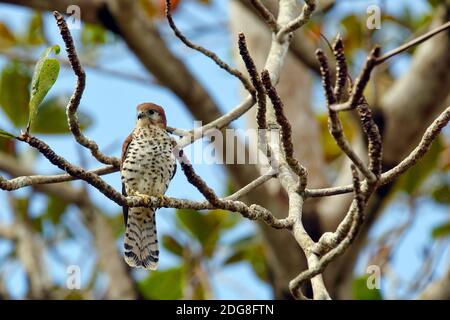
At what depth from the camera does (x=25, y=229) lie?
5.22 m

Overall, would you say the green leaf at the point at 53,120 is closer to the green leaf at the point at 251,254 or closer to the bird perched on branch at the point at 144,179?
the green leaf at the point at 251,254

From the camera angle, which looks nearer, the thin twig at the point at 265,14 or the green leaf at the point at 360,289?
the thin twig at the point at 265,14

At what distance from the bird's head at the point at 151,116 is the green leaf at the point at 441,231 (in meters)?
2.67

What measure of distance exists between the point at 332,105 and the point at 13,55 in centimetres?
420

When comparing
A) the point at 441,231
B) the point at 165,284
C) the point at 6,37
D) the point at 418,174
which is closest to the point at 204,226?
the point at 165,284

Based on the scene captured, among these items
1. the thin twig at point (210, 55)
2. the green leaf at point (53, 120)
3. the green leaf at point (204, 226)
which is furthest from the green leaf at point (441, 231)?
the thin twig at point (210, 55)

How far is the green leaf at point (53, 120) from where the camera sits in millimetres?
5270

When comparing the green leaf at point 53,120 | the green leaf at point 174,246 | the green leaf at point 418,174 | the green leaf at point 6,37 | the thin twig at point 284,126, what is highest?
the green leaf at point 6,37

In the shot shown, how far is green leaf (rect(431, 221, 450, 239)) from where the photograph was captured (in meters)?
5.82

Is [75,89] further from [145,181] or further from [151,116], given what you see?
[151,116]

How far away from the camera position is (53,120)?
527cm

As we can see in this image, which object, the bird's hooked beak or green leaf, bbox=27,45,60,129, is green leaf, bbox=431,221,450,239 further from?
green leaf, bbox=27,45,60,129
